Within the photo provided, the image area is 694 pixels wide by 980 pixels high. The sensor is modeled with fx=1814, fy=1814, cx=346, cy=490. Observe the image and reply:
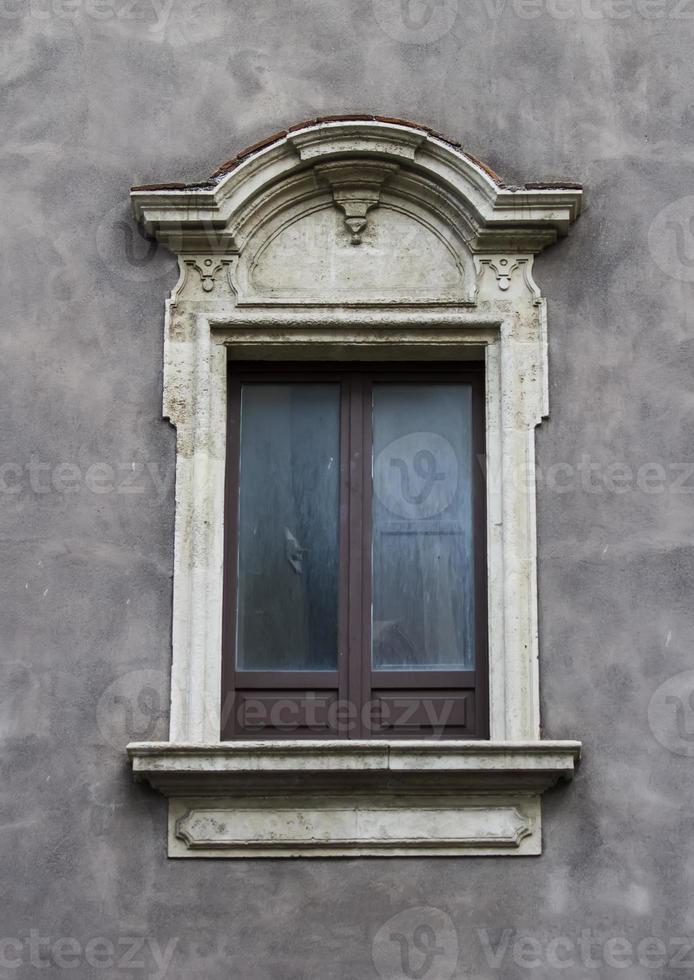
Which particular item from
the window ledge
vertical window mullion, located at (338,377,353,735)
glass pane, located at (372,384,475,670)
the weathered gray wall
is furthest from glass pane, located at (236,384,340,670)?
the window ledge

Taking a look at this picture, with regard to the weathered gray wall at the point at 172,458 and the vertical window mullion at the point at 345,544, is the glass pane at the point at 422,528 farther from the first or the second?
the weathered gray wall at the point at 172,458

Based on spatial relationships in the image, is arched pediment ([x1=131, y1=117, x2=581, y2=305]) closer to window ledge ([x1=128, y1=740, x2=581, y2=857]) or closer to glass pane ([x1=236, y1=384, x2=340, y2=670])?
glass pane ([x1=236, y1=384, x2=340, y2=670])

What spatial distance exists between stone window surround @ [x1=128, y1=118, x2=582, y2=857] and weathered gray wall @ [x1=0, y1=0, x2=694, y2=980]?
11 centimetres

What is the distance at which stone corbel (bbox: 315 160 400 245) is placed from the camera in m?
8.69

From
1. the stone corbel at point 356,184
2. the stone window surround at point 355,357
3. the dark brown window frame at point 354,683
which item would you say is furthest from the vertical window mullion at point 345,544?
the stone corbel at point 356,184

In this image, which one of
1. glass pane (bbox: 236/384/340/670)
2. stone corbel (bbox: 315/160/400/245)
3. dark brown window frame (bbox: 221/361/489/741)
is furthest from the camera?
stone corbel (bbox: 315/160/400/245)

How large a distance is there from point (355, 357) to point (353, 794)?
2153 millimetres

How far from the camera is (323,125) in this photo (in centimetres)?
862

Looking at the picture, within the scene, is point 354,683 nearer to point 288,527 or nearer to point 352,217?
point 288,527

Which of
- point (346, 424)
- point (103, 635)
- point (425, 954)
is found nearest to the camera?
point (425, 954)

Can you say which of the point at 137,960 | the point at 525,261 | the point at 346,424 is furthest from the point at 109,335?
the point at 137,960

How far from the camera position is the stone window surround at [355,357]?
7.74 m

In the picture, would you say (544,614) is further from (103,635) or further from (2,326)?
(2,326)

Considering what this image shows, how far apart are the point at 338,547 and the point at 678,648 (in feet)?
5.38
